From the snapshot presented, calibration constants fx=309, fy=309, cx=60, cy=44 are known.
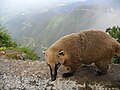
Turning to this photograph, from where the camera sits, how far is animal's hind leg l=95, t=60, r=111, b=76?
709 centimetres

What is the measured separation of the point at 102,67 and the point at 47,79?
1.32 metres

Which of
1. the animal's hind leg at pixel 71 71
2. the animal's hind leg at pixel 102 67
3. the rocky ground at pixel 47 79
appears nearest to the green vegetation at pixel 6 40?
the rocky ground at pixel 47 79

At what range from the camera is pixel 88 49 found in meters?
7.07

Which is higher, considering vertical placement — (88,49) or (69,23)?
(69,23)

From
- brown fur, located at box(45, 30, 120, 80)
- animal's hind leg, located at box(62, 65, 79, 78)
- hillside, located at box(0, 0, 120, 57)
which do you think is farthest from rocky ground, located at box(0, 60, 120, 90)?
hillside, located at box(0, 0, 120, 57)

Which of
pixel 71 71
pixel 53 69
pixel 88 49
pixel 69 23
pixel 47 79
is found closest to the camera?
pixel 53 69

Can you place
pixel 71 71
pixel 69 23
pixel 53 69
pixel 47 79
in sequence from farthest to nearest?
pixel 69 23, pixel 47 79, pixel 71 71, pixel 53 69

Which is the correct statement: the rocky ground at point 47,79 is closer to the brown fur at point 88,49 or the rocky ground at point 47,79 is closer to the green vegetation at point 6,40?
the brown fur at point 88,49

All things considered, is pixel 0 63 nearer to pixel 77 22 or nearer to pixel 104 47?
pixel 104 47

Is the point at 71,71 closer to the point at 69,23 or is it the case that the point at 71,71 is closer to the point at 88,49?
the point at 88,49

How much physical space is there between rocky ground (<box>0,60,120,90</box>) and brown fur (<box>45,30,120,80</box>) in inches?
10.8

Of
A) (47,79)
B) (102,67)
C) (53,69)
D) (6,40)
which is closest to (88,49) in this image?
(102,67)

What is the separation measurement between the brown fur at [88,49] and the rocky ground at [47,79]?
0.27 m

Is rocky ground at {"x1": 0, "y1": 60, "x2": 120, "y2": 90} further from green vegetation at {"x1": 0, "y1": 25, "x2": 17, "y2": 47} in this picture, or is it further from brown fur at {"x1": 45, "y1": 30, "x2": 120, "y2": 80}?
green vegetation at {"x1": 0, "y1": 25, "x2": 17, "y2": 47}
